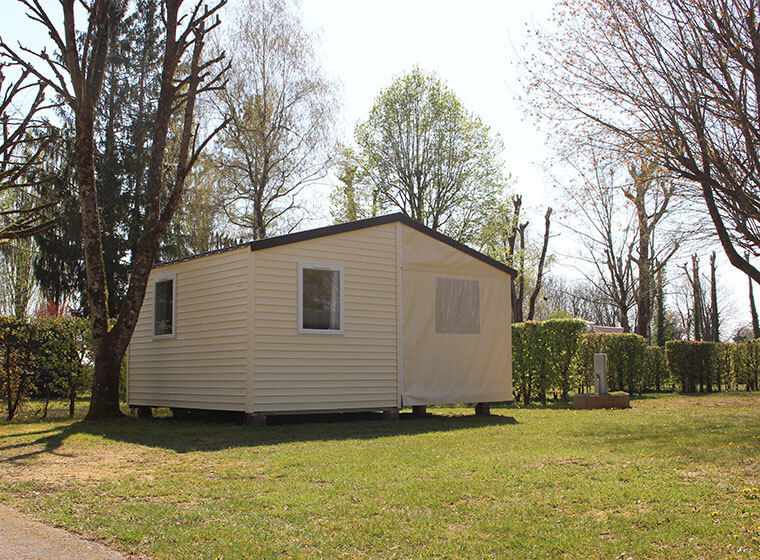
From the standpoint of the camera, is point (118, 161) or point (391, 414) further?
point (118, 161)

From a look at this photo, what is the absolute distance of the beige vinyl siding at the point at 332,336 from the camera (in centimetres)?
1098

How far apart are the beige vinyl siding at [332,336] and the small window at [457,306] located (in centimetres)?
107

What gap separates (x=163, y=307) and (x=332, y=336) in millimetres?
3652

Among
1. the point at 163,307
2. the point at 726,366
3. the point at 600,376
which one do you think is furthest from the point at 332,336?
the point at 726,366

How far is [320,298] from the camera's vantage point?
38.5 feet

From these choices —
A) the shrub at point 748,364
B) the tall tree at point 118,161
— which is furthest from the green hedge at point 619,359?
the tall tree at point 118,161

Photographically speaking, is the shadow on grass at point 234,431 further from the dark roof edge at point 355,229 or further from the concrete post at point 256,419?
the dark roof edge at point 355,229

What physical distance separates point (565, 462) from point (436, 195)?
2218 cm

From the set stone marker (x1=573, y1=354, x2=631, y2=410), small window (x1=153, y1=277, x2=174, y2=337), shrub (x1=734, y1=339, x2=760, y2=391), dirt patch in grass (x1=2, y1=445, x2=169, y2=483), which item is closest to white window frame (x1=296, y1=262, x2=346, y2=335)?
small window (x1=153, y1=277, x2=174, y2=337)

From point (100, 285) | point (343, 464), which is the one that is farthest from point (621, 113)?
point (100, 285)

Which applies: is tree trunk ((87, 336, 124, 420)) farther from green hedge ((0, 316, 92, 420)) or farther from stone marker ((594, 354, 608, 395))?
stone marker ((594, 354, 608, 395))

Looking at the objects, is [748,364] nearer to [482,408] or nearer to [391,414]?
[482,408]

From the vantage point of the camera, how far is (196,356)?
475 inches

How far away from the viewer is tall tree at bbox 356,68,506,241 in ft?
92.9
